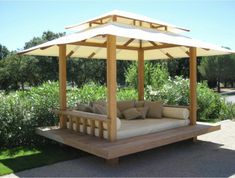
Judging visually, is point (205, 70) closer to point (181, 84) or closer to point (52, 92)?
point (181, 84)

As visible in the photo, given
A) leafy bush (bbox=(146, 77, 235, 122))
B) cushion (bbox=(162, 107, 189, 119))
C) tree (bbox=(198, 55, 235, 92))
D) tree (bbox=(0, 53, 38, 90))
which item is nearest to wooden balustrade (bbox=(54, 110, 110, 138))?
cushion (bbox=(162, 107, 189, 119))

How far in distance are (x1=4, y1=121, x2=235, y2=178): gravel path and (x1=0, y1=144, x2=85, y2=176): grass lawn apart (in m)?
0.26

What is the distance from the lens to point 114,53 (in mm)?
5559

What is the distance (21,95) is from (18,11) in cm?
346

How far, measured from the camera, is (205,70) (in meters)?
41.4

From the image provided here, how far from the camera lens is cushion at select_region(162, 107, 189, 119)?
7.47m

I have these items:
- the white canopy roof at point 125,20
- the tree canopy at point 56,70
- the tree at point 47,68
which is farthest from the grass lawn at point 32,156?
the tree at point 47,68

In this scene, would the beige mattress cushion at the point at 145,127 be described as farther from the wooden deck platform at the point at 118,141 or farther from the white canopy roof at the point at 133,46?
the white canopy roof at the point at 133,46

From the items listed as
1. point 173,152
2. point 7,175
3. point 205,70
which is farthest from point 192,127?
point 205,70

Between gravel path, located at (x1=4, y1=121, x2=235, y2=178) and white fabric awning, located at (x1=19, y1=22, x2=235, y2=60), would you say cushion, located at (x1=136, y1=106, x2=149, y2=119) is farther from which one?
white fabric awning, located at (x1=19, y1=22, x2=235, y2=60)

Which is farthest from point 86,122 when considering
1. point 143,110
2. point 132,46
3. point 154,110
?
point 132,46

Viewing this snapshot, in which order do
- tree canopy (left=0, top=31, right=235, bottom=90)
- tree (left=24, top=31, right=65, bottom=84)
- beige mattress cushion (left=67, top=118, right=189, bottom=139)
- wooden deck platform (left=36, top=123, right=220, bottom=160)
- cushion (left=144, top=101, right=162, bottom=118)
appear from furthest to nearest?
1. tree (left=24, top=31, right=65, bottom=84)
2. tree canopy (left=0, top=31, right=235, bottom=90)
3. cushion (left=144, top=101, right=162, bottom=118)
4. beige mattress cushion (left=67, top=118, right=189, bottom=139)
5. wooden deck platform (left=36, top=123, right=220, bottom=160)

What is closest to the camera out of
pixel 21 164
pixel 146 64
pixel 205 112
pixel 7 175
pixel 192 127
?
pixel 7 175

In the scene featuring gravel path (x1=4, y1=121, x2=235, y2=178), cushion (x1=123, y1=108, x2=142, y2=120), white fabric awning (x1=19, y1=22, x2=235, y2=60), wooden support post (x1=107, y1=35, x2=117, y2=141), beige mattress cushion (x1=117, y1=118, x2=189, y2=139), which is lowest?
gravel path (x1=4, y1=121, x2=235, y2=178)
